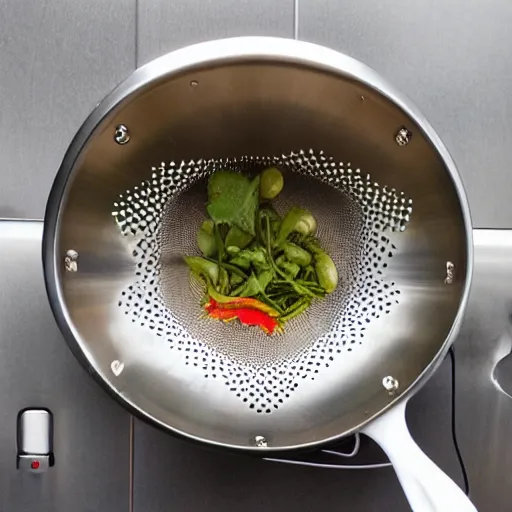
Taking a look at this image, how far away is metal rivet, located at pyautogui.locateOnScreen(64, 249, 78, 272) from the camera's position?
68 centimetres

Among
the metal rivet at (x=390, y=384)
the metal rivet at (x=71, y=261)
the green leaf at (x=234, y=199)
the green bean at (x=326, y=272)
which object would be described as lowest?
the metal rivet at (x=390, y=384)

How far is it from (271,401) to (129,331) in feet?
0.60

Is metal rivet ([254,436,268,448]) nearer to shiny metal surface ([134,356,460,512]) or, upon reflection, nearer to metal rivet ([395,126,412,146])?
shiny metal surface ([134,356,460,512])

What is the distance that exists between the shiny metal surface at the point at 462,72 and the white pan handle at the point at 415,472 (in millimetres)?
325

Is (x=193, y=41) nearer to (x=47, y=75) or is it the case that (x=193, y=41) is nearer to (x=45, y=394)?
(x=47, y=75)

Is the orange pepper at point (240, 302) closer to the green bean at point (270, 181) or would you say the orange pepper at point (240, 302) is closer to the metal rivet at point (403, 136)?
the green bean at point (270, 181)

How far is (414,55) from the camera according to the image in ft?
2.80

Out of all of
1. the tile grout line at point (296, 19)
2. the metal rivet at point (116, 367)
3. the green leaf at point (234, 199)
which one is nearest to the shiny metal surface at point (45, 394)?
the metal rivet at point (116, 367)

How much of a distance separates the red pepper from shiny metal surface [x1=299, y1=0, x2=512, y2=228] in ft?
1.04

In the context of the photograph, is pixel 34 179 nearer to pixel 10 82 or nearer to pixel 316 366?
pixel 10 82

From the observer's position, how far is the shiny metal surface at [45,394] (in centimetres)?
83

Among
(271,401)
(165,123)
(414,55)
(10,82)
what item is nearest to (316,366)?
(271,401)

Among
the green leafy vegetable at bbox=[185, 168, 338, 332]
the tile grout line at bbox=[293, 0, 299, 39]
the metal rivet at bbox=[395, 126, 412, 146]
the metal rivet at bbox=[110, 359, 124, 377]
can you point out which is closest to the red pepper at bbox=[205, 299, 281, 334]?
the green leafy vegetable at bbox=[185, 168, 338, 332]

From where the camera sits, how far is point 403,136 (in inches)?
26.6
